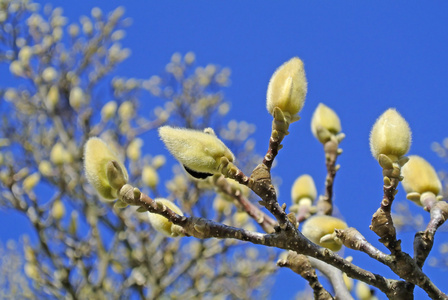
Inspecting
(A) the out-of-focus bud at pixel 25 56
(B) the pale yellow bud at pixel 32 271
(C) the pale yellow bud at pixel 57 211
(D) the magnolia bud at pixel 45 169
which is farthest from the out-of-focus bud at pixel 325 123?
(A) the out-of-focus bud at pixel 25 56

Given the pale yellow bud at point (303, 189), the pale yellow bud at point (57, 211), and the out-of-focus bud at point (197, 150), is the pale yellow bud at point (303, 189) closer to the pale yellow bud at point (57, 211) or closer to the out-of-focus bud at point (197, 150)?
the out-of-focus bud at point (197, 150)

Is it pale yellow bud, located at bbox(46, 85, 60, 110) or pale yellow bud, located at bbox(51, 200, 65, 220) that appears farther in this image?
pale yellow bud, located at bbox(46, 85, 60, 110)

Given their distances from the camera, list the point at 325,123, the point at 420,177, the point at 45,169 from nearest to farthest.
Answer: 1. the point at 420,177
2. the point at 325,123
3. the point at 45,169

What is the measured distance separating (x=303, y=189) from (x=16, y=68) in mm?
4294

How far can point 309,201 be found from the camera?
1.78m

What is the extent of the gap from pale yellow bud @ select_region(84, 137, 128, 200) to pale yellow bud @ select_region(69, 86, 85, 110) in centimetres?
391

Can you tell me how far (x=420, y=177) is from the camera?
4.11 feet

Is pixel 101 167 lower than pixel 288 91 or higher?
lower

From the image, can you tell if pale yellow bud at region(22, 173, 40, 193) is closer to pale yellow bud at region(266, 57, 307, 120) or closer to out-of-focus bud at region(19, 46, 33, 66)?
out-of-focus bud at region(19, 46, 33, 66)

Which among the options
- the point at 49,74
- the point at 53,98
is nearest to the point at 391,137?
the point at 53,98

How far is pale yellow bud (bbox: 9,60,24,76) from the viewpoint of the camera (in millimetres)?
5285

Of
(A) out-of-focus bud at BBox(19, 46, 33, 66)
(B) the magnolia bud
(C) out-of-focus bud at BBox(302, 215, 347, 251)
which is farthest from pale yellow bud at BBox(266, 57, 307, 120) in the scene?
(A) out-of-focus bud at BBox(19, 46, 33, 66)

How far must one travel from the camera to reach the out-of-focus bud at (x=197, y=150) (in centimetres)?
93

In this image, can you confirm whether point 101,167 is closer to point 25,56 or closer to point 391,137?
point 391,137
